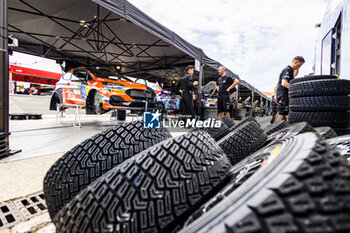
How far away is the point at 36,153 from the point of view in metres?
1.88

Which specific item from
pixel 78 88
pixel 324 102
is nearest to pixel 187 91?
pixel 78 88

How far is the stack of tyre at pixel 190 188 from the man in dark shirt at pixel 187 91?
3.80m

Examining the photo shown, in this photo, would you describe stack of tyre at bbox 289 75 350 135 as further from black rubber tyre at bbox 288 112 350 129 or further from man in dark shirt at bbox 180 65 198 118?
man in dark shirt at bbox 180 65 198 118

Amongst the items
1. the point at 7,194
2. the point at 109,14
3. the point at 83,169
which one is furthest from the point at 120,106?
the point at 83,169

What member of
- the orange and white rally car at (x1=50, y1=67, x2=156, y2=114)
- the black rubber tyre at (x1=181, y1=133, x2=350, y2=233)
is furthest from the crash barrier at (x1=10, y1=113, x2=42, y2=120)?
the black rubber tyre at (x1=181, y1=133, x2=350, y2=233)

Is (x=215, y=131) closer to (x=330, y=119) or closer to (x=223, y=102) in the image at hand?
(x=330, y=119)

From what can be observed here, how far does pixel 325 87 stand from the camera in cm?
190

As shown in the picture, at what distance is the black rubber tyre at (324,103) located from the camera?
1901 millimetres

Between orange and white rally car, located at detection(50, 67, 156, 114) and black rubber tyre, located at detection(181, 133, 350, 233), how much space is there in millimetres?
4383

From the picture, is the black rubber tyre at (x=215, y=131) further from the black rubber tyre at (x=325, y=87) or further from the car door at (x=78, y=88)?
the car door at (x=78, y=88)

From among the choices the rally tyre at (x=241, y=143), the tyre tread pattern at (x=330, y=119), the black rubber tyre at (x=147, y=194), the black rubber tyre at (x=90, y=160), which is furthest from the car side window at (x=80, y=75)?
the tyre tread pattern at (x=330, y=119)

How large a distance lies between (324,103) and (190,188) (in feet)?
7.17

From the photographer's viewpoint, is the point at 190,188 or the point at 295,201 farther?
the point at 190,188

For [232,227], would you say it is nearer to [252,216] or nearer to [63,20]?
[252,216]
